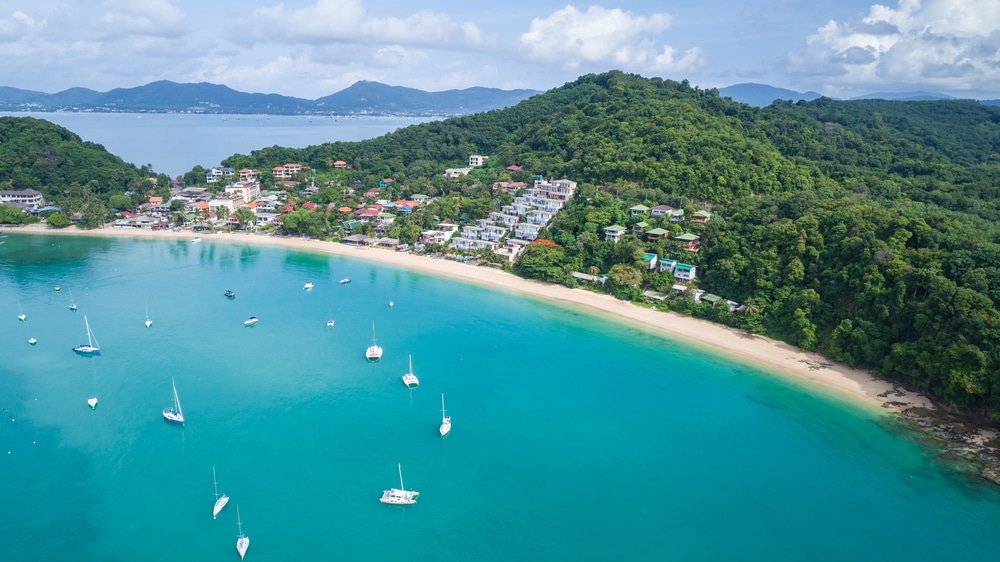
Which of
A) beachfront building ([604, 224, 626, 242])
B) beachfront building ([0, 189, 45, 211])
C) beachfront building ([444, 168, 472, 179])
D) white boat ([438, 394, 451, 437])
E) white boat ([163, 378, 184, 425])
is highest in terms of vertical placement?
beachfront building ([444, 168, 472, 179])

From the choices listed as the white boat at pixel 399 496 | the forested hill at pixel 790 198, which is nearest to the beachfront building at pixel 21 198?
the forested hill at pixel 790 198

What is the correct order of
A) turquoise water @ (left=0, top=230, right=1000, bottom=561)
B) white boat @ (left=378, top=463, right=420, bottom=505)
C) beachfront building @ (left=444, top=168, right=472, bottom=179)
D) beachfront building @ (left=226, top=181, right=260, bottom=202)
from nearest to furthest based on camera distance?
turquoise water @ (left=0, top=230, right=1000, bottom=561) < white boat @ (left=378, top=463, right=420, bottom=505) < beachfront building @ (left=226, top=181, right=260, bottom=202) < beachfront building @ (left=444, top=168, right=472, bottom=179)

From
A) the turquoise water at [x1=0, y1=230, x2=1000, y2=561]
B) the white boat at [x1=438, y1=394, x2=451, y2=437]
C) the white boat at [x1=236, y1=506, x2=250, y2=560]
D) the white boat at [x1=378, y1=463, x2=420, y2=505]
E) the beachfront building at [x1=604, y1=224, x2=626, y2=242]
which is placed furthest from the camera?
the beachfront building at [x1=604, y1=224, x2=626, y2=242]

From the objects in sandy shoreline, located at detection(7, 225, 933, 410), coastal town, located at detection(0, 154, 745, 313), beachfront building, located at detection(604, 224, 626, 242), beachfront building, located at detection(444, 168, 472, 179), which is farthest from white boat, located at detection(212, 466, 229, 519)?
beachfront building, located at detection(444, 168, 472, 179)

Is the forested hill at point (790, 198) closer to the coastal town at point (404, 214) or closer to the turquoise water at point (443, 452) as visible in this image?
the coastal town at point (404, 214)

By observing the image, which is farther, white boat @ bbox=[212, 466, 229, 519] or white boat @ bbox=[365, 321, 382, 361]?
white boat @ bbox=[365, 321, 382, 361]

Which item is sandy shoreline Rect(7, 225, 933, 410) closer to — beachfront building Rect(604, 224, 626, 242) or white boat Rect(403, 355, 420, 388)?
beachfront building Rect(604, 224, 626, 242)

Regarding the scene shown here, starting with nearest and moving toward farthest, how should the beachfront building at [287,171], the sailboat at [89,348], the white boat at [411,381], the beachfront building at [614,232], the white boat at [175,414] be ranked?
the white boat at [175,414], the white boat at [411,381], the sailboat at [89,348], the beachfront building at [614,232], the beachfront building at [287,171]
